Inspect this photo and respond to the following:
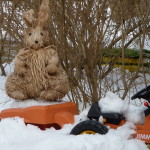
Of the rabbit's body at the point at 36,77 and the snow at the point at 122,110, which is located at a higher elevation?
the rabbit's body at the point at 36,77

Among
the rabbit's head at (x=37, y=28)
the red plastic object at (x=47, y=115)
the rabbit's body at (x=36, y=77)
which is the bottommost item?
the red plastic object at (x=47, y=115)

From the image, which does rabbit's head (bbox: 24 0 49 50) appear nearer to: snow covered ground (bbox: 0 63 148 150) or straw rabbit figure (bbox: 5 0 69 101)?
straw rabbit figure (bbox: 5 0 69 101)

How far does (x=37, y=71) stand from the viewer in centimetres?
326

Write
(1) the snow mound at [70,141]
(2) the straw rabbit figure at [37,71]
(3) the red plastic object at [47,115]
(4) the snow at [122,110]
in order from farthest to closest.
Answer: (2) the straw rabbit figure at [37,71] → (3) the red plastic object at [47,115] → (4) the snow at [122,110] → (1) the snow mound at [70,141]

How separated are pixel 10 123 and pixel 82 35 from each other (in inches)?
58.9

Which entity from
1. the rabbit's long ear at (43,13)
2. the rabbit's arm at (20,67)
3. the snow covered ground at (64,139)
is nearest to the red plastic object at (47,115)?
the snow covered ground at (64,139)

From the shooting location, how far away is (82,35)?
13.1ft

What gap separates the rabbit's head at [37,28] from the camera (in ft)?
10.9

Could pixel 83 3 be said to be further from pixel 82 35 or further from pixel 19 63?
pixel 19 63

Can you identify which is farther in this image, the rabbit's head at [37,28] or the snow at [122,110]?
the rabbit's head at [37,28]

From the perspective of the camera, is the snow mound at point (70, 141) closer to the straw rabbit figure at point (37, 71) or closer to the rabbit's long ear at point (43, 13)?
the straw rabbit figure at point (37, 71)

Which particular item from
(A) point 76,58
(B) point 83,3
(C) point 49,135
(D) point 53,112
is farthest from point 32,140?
(B) point 83,3

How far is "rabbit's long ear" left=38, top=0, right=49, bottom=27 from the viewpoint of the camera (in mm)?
3305

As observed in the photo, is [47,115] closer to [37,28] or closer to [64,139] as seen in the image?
[64,139]
